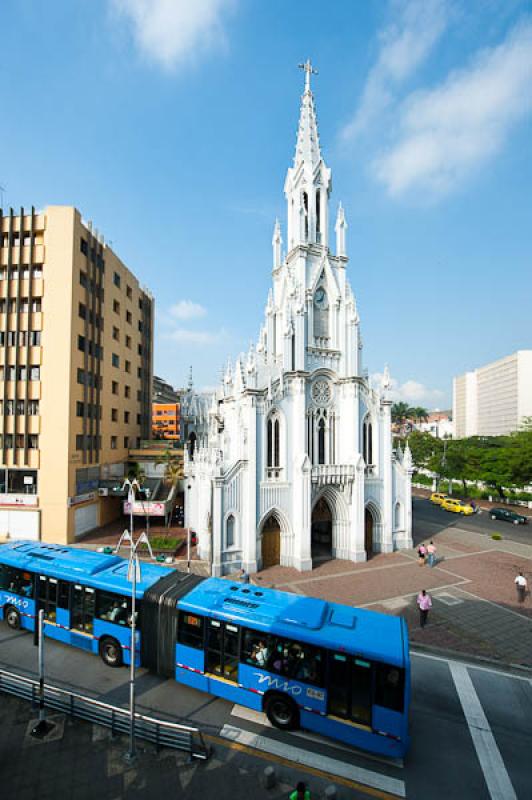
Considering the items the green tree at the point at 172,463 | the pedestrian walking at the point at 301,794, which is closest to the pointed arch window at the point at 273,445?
the green tree at the point at 172,463

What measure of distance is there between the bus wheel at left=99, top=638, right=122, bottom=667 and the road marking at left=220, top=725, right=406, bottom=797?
4563 millimetres

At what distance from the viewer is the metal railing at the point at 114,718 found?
366 inches

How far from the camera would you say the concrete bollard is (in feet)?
27.4

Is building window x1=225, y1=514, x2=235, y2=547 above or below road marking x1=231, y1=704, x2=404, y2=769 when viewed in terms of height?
above

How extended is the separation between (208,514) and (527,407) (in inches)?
5516

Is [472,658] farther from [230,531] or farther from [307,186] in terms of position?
[307,186]

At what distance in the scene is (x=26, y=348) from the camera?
30.2m

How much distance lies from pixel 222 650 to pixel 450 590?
611 inches

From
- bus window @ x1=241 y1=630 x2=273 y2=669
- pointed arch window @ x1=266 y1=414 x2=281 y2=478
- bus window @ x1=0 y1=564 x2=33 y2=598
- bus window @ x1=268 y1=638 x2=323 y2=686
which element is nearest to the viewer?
bus window @ x1=268 y1=638 x2=323 y2=686

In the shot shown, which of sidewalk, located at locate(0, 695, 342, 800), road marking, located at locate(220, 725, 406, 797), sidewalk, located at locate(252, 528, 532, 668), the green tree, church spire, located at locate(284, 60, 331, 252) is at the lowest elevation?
sidewalk, located at locate(252, 528, 532, 668)

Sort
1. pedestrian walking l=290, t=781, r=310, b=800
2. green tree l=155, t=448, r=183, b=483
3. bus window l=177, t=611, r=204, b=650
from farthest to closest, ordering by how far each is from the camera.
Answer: green tree l=155, t=448, r=183, b=483
bus window l=177, t=611, r=204, b=650
pedestrian walking l=290, t=781, r=310, b=800

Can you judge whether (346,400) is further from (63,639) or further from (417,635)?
(63,639)

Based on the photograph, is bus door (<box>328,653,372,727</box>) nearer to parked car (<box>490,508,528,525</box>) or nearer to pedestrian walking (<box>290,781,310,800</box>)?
pedestrian walking (<box>290,781,310,800</box>)

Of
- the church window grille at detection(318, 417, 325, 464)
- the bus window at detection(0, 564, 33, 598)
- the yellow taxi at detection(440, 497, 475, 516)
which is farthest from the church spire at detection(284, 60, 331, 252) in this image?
the yellow taxi at detection(440, 497, 475, 516)
